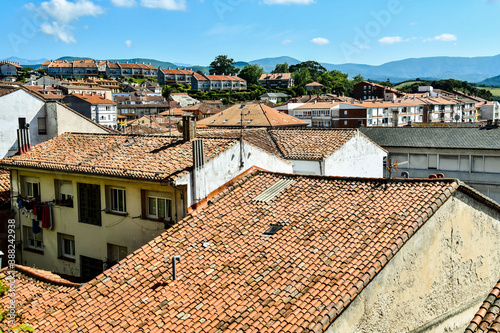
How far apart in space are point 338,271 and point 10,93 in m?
20.7

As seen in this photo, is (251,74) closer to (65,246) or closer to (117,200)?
(65,246)

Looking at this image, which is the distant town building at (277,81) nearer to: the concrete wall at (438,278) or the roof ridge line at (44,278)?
the roof ridge line at (44,278)

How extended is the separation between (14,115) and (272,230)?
17.9 metres

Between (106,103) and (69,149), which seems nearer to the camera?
(69,149)

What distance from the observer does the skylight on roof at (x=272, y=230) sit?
13034 mm

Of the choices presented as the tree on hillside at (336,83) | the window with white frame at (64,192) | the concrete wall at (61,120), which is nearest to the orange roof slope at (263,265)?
the window with white frame at (64,192)

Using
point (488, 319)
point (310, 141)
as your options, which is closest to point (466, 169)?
point (310, 141)

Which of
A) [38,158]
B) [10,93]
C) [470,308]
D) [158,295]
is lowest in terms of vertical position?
[470,308]

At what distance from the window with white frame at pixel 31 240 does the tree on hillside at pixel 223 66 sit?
576ft

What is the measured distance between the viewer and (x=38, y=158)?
19438 mm

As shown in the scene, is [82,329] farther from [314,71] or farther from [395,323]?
[314,71]

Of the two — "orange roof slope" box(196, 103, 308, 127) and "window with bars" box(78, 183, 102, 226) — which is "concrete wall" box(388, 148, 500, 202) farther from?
"window with bars" box(78, 183, 102, 226)

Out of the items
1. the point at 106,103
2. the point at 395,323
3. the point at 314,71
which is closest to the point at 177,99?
the point at 106,103

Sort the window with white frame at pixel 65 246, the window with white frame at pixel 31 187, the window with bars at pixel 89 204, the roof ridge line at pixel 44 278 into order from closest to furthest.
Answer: the roof ridge line at pixel 44 278 < the window with bars at pixel 89 204 < the window with white frame at pixel 65 246 < the window with white frame at pixel 31 187
